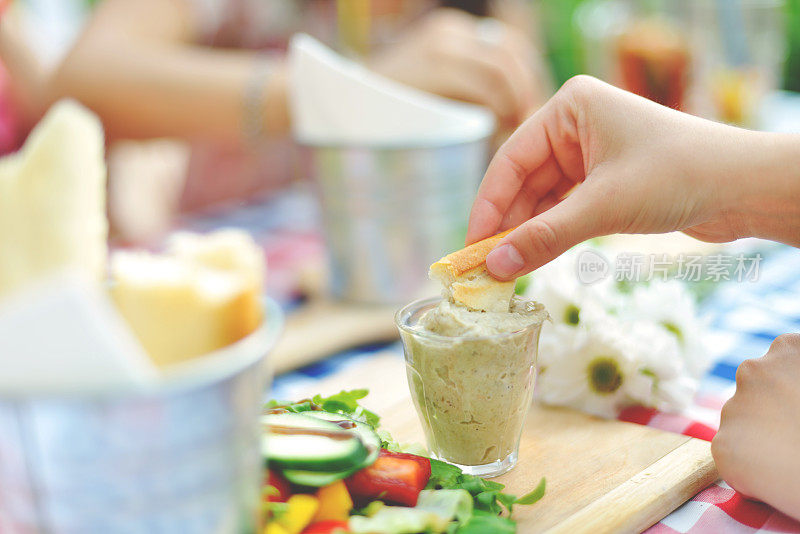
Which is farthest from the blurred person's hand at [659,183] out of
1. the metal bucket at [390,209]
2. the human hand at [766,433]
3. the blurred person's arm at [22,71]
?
the blurred person's arm at [22,71]

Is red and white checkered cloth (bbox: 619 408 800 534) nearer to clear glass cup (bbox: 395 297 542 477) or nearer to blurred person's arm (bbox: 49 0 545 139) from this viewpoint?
clear glass cup (bbox: 395 297 542 477)

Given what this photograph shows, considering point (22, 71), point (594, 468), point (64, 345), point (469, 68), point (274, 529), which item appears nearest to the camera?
point (64, 345)

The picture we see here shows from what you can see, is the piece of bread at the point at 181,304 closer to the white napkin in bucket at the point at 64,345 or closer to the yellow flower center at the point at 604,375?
the white napkin in bucket at the point at 64,345

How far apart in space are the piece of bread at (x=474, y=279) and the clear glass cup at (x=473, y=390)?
55 mm

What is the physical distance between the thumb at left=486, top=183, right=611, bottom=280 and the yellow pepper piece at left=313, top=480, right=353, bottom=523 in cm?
28

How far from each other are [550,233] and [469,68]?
1073mm

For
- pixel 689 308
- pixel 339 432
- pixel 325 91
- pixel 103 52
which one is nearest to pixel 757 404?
pixel 689 308

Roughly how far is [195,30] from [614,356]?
1.82 meters

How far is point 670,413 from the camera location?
3.27 feet

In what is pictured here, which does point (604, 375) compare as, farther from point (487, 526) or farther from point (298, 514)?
point (298, 514)

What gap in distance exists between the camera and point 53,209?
52 centimetres

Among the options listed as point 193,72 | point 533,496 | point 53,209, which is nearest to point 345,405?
point 533,496

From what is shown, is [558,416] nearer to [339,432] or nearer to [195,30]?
[339,432]

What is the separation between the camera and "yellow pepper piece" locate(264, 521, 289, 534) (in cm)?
64
